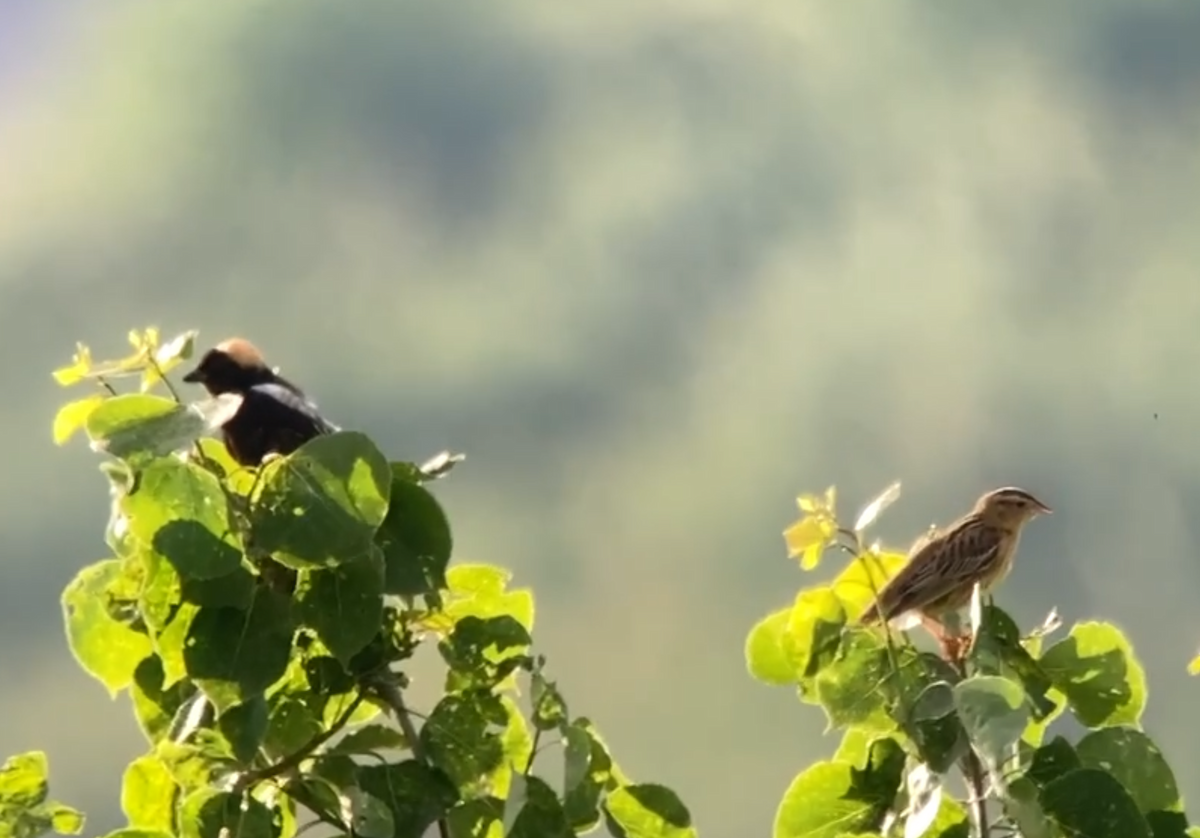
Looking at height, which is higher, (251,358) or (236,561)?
(251,358)

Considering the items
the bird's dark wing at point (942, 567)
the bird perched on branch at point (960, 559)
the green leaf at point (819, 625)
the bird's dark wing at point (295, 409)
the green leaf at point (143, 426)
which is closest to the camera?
the green leaf at point (143, 426)

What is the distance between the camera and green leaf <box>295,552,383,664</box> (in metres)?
2.51

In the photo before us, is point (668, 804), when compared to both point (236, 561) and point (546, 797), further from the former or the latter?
point (236, 561)

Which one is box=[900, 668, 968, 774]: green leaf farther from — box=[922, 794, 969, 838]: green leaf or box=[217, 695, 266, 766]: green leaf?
box=[217, 695, 266, 766]: green leaf

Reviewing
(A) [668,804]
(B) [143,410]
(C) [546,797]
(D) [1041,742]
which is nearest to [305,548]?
(B) [143,410]

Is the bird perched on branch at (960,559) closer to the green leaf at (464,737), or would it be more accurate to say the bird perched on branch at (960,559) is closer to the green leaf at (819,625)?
the green leaf at (819,625)

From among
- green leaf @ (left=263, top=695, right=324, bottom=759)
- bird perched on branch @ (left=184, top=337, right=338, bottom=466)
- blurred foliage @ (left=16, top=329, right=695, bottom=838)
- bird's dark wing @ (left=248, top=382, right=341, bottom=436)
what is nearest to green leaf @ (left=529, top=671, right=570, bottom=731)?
blurred foliage @ (left=16, top=329, right=695, bottom=838)

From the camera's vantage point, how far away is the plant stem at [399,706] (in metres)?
2.68

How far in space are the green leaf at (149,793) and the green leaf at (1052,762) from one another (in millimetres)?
1331

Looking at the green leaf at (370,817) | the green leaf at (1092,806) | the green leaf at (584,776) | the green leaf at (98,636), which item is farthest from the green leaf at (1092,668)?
the green leaf at (98,636)

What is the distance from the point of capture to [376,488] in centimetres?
246

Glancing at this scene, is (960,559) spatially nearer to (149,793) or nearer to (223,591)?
(149,793)

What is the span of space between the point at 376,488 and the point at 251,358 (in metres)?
4.07

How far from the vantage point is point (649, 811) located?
2822 mm
